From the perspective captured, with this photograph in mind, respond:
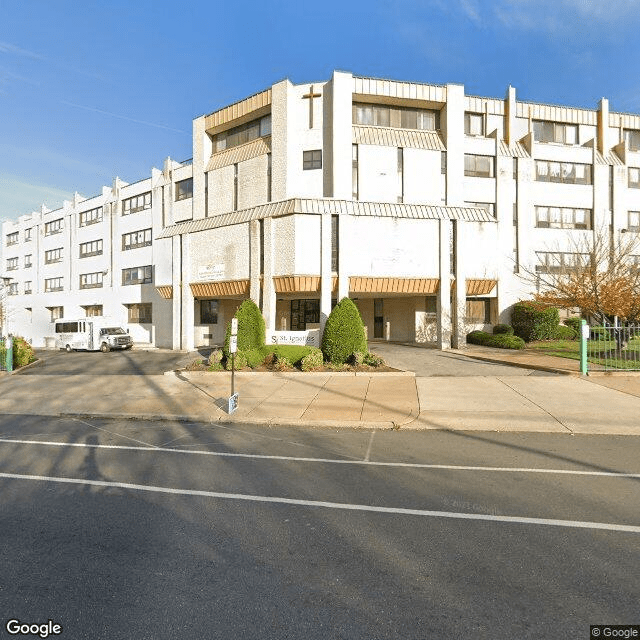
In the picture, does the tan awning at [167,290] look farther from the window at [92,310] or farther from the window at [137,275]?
the window at [92,310]

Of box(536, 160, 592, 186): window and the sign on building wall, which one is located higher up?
box(536, 160, 592, 186): window

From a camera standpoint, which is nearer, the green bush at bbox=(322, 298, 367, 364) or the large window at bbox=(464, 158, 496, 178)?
the green bush at bbox=(322, 298, 367, 364)

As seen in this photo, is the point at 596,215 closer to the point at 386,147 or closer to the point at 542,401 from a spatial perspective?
the point at 386,147

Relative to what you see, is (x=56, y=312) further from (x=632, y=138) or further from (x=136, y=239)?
(x=632, y=138)

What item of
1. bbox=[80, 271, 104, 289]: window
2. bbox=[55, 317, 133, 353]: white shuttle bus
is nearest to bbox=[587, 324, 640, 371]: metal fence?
bbox=[55, 317, 133, 353]: white shuttle bus

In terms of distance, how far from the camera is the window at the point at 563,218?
27.5 metres

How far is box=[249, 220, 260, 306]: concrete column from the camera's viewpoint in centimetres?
2053

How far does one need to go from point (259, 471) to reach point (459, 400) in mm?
6357

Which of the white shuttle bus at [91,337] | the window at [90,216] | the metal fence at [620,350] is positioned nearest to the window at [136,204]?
the window at [90,216]

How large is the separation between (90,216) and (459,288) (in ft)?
116

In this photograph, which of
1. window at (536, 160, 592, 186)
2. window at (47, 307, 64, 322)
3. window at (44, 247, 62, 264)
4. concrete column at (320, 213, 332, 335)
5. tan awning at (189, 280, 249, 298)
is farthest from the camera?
window at (44, 247, 62, 264)

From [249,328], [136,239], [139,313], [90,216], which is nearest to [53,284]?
[90,216]

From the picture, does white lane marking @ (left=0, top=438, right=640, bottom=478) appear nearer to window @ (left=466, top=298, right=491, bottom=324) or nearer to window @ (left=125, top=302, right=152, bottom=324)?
window @ (left=466, top=298, right=491, bottom=324)

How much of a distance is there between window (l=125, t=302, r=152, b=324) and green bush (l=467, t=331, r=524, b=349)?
24748 millimetres
